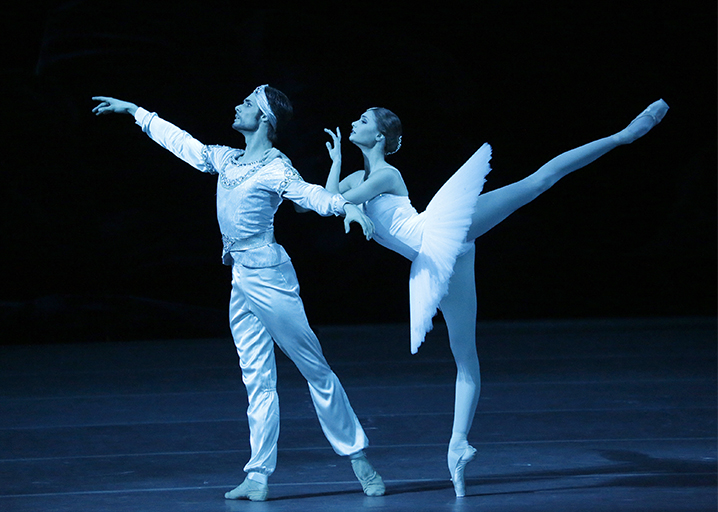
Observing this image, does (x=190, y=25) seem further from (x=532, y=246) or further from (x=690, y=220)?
(x=690, y=220)

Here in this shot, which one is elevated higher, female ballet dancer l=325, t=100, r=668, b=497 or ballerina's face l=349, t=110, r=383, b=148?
ballerina's face l=349, t=110, r=383, b=148

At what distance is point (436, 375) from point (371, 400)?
2.55 ft

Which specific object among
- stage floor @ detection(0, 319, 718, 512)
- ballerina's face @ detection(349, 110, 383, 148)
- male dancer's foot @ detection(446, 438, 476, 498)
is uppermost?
ballerina's face @ detection(349, 110, 383, 148)

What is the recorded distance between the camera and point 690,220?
721 cm

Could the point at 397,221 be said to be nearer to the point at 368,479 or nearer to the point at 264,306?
the point at 264,306

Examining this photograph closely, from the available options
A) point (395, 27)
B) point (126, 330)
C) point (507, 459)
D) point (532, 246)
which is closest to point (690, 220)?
point (532, 246)

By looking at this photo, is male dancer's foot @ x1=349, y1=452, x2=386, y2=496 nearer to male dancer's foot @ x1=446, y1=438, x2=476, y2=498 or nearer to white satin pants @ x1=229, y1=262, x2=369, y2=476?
white satin pants @ x1=229, y1=262, x2=369, y2=476

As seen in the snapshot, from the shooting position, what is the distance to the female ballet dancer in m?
2.62

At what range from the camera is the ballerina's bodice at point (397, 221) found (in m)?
2.70

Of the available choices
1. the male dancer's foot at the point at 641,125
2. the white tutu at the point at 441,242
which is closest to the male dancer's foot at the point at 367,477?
the white tutu at the point at 441,242

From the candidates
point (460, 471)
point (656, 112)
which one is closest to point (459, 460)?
point (460, 471)

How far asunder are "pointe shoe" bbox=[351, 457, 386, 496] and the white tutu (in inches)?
13.8

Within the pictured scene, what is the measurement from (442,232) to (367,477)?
2.33 ft

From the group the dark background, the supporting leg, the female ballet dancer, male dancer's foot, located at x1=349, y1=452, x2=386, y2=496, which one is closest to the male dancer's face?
the female ballet dancer
